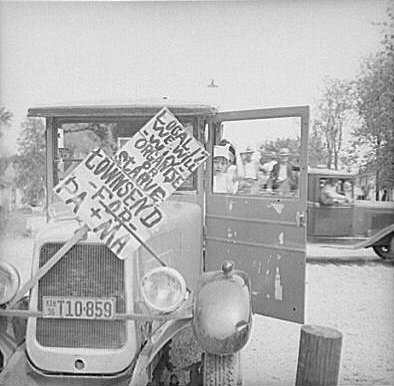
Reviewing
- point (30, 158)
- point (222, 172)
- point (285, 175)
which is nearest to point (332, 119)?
point (285, 175)

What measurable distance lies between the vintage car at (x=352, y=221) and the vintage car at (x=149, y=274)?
0.22ft

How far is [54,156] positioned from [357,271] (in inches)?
36.4

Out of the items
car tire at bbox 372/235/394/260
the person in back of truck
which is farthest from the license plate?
car tire at bbox 372/235/394/260

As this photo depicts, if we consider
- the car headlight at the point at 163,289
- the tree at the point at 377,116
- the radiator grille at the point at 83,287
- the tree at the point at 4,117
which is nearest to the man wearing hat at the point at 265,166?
the tree at the point at 377,116

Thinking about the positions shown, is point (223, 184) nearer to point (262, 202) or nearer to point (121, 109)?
point (262, 202)

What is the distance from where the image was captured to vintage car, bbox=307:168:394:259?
151 cm

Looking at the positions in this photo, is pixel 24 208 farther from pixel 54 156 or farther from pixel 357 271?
pixel 357 271

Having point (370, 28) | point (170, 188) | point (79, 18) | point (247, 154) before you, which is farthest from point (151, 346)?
point (370, 28)

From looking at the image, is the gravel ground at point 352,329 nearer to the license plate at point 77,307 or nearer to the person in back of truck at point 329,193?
the person in back of truck at point 329,193

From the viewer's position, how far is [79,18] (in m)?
1.57

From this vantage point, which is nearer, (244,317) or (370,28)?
(244,317)

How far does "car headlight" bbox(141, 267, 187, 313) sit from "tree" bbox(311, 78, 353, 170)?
513mm

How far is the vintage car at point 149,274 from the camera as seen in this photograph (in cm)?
147

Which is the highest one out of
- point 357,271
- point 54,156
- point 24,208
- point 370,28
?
point 370,28
